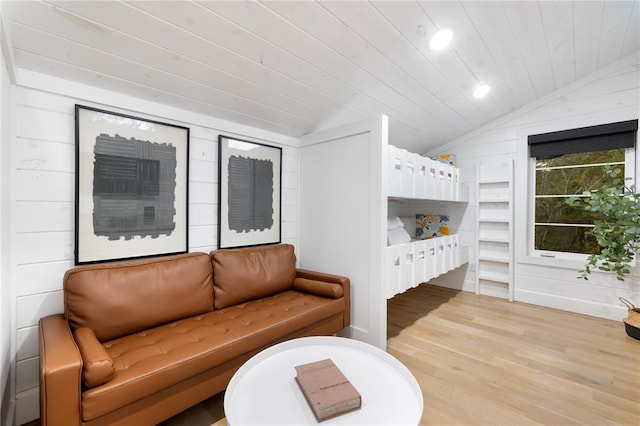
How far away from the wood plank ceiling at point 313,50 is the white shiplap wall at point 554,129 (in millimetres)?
255

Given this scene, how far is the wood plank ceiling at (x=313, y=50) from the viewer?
141cm

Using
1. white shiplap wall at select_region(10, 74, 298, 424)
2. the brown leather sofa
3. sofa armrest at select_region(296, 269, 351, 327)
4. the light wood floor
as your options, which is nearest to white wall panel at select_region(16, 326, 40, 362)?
white shiplap wall at select_region(10, 74, 298, 424)

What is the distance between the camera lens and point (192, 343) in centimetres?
149

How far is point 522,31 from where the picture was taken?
7.04 feet

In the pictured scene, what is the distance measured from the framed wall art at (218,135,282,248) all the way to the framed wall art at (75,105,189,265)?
0.32 m

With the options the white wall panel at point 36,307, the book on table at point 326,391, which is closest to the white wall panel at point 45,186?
the white wall panel at point 36,307

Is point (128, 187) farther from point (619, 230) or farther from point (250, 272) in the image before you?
point (619, 230)

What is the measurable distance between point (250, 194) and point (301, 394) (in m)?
1.78

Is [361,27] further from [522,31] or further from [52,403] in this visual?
[52,403]

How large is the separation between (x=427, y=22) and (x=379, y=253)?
1.62m

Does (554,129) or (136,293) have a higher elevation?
(554,129)

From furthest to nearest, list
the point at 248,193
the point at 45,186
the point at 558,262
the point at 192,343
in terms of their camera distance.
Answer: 1. the point at 558,262
2. the point at 248,193
3. the point at 45,186
4. the point at 192,343

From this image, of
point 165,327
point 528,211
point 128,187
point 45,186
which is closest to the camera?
point 45,186

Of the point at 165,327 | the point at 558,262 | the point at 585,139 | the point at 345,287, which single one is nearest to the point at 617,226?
the point at 558,262
